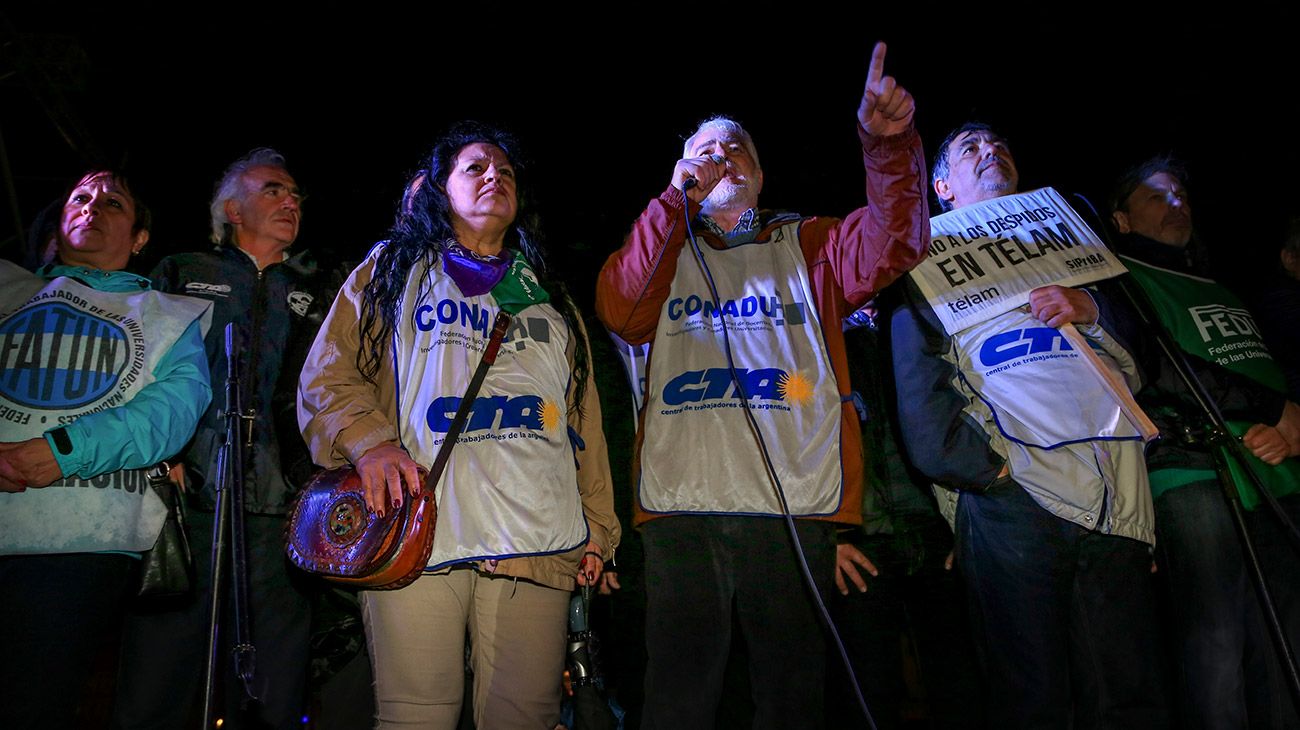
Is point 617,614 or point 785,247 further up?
point 785,247

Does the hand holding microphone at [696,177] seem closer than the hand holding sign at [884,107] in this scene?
No

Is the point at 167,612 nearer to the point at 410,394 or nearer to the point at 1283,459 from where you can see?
the point at 410,394

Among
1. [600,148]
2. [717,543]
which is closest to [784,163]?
[600,148]

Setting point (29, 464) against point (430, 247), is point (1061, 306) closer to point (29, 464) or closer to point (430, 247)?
point (430, 247)

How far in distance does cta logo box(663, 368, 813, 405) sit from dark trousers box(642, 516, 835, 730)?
1.16 ft

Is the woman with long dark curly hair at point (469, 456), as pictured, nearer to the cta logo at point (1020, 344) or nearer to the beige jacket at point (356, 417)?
the beige jacket at point (356, 417)

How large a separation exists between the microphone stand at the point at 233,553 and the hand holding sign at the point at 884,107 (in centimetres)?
192

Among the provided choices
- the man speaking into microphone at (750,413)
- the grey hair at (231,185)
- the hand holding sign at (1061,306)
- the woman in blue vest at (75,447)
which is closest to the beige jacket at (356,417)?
the man speaking into microphone at (750,413)

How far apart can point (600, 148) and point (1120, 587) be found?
4053mm

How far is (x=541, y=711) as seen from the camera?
84.1 inches

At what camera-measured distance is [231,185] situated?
3.13 m

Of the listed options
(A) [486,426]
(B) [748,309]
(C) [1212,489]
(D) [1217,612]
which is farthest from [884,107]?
(D) [1217,612]

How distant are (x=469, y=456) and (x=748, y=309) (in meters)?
0.96

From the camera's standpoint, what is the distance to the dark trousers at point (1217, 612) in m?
2.53
